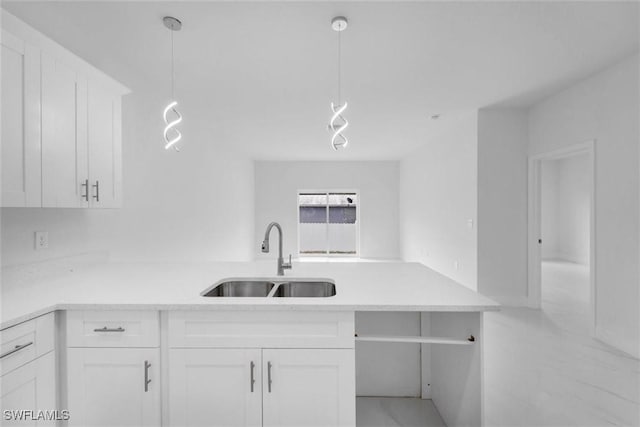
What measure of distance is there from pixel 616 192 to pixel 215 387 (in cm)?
356

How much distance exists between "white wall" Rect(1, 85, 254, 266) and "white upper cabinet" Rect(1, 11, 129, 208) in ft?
1.57

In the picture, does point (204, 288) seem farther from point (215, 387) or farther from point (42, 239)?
point (42, 239)

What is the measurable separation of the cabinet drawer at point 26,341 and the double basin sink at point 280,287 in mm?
819

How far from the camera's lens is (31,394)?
4.15 feet

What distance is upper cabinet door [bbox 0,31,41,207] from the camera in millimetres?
1403

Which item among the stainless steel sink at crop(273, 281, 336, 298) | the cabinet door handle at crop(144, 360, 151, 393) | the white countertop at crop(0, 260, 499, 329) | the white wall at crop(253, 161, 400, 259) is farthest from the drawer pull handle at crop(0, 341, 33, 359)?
the white wall at crop(253, 161, 400, 259)

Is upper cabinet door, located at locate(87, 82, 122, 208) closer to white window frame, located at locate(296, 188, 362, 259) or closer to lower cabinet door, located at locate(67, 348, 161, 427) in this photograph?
lower cabinet door, located at locate(67, 348, 161, 427)

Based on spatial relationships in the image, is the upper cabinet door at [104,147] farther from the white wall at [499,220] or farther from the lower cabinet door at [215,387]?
the white wall at [499,220]

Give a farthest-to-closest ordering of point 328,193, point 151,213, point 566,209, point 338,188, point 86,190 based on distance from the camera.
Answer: point 566,209, point 328,193, point 338,188, point 151,213, point 86,190

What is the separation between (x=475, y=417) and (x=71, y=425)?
1921mm

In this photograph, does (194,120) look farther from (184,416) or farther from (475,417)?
(475,417)

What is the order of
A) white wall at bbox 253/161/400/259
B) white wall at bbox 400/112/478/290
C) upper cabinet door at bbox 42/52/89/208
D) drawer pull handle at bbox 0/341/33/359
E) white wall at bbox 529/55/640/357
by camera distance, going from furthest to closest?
white wall at bbox 253/161/400/259 < white wall at bbox 400/112/478/290 < white wall at bbox 529/55/640/357 < upper cabinet door at bbox 42/52/89/208 < drawer pull handle at bbox 0/341/33/359

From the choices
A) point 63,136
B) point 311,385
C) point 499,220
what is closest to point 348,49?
point 63,136

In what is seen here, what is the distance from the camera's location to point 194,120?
4.05 metres
